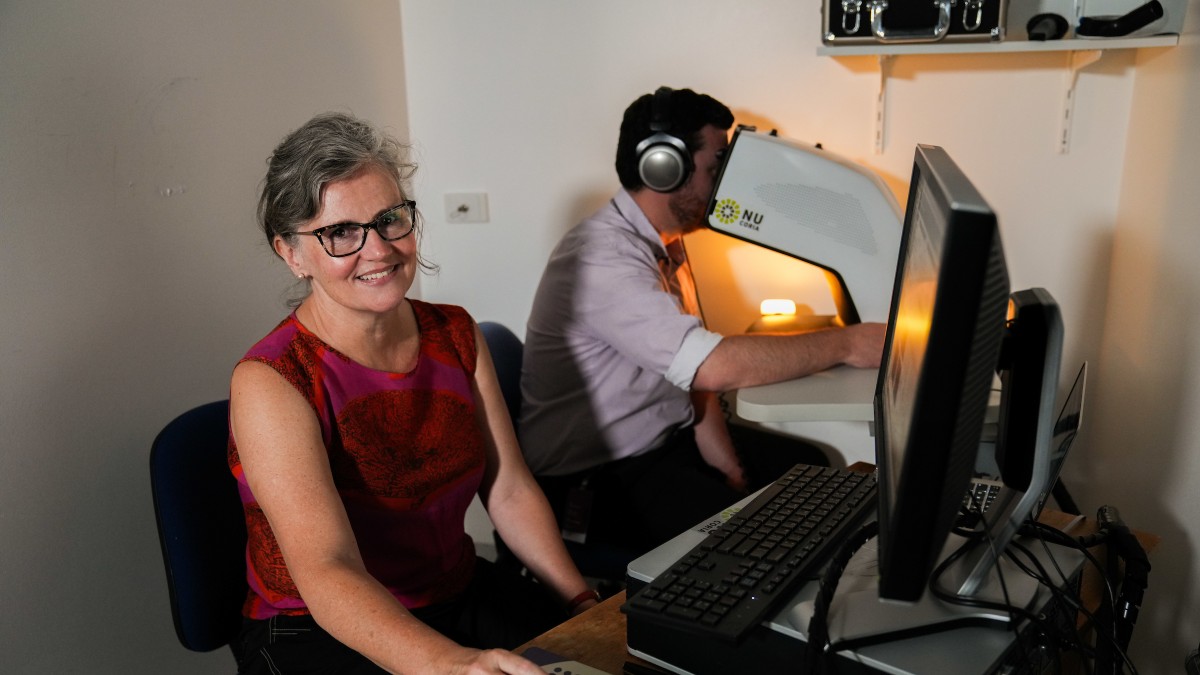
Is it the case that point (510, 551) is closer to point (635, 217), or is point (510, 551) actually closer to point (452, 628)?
point (452, 628)

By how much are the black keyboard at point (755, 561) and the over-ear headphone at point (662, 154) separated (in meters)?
0.79

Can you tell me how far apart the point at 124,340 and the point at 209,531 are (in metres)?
0.49

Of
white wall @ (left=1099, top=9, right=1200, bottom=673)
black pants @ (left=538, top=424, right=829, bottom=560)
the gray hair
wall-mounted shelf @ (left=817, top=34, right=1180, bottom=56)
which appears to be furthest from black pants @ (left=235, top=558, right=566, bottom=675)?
wall-mounted shelf @ (left=817, top=34, right=1180, bottom=56)

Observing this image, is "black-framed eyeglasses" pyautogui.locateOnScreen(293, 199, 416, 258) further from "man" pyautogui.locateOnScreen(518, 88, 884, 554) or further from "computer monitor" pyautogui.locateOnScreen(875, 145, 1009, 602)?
"computer monitor" pyautogui.locateOnScreen(875, 145, 1009, 602)

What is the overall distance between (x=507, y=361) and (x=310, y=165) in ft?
2.39

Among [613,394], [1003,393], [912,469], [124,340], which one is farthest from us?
[613,394]

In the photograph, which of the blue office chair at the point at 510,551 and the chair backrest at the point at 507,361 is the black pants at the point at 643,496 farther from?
the chair backrest at the point at 507,361

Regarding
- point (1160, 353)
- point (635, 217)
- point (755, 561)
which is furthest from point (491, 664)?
point (1160, 353)

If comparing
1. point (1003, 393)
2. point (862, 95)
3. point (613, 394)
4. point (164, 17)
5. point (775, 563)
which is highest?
point (164, 17)

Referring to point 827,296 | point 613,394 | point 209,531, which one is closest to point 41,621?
point 209,531

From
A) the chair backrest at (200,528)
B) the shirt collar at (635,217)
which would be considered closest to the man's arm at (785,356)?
the shirt collar at (635,217)

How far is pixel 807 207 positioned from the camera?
1516mm

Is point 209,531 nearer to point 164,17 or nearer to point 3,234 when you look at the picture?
point 3,234

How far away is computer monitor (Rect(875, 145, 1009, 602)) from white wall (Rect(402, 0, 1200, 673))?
902 mm
